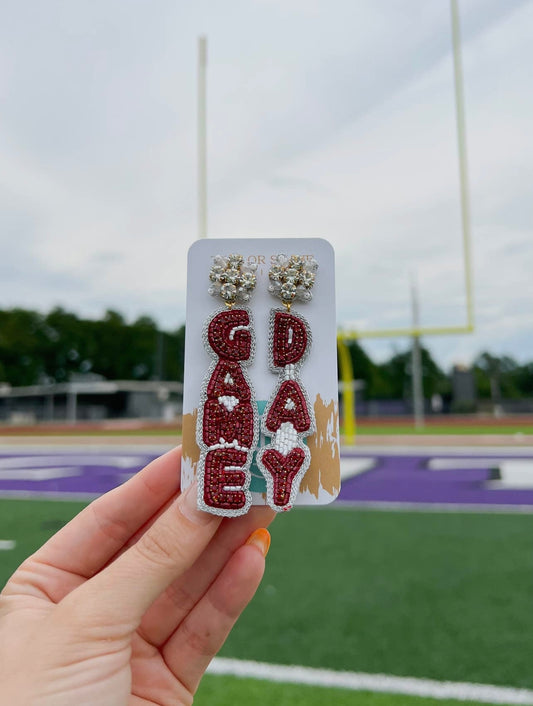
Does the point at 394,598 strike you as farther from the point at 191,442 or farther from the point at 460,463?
the point at 460,463

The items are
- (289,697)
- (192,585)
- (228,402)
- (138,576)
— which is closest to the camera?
(138,576)

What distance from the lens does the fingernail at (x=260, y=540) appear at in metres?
1.16

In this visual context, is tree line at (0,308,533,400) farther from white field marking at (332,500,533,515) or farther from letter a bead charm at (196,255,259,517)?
letter a bead charm at (196,255,259,517)

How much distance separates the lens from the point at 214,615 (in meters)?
1.20

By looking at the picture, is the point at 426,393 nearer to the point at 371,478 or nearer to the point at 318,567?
the point at 371,478

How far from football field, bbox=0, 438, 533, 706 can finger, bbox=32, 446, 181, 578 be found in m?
1.11

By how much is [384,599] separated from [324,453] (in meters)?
2.08

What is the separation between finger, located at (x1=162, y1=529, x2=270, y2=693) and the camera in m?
1.15

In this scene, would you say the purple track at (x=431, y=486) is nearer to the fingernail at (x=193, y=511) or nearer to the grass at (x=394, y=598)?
the grass at (x=394, y=598)

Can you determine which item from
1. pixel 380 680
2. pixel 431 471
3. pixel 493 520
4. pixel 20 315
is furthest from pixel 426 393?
pixel 380 680

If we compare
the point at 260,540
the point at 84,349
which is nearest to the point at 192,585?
the point at 260,540

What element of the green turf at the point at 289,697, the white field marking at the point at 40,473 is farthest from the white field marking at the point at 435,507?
the white field marking at the point at 40,473

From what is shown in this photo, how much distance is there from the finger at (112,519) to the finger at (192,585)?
0.15 meters

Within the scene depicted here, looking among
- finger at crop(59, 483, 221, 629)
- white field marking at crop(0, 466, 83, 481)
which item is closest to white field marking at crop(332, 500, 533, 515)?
white field marking at crop(0, 466, 83, 481)
